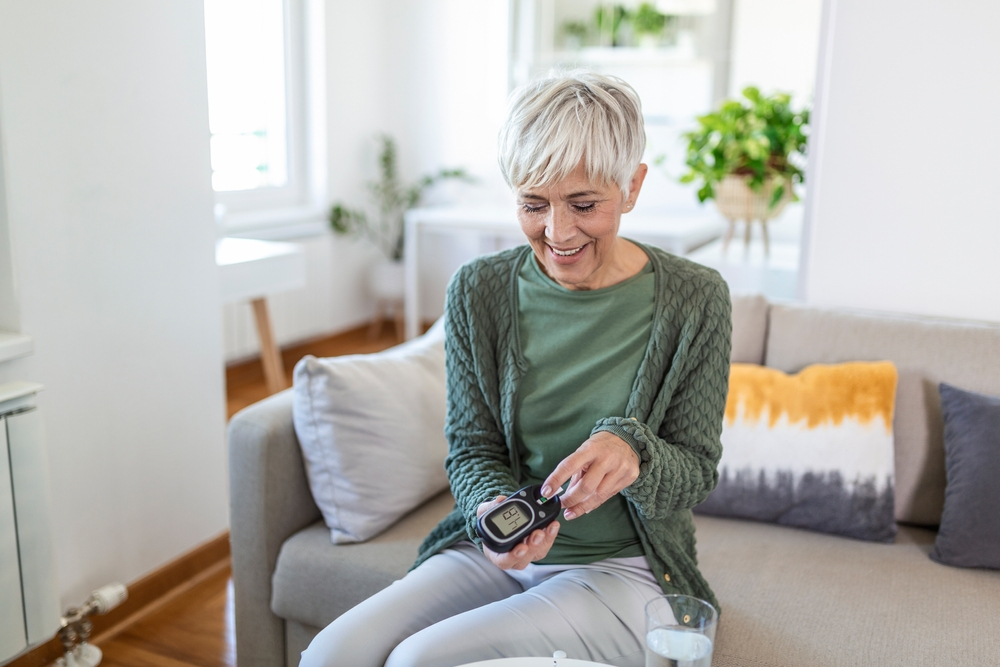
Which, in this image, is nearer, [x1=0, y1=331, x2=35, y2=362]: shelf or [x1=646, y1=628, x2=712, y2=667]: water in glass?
[x1=646, y1=628, x2=712, y2=667]: water in glass

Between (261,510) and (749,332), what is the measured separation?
3.31 feet

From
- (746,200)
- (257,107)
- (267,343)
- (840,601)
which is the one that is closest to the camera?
(840,601)

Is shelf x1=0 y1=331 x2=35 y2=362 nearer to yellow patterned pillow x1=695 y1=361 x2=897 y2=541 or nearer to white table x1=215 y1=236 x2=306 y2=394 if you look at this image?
Answer: white table x1=215 y1=236 x2=306 y2=394

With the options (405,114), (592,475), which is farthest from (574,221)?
(405,114)

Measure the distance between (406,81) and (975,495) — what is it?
3807mm

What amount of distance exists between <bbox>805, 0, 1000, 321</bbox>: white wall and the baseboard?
62.9 inches

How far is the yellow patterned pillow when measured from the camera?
1.56m

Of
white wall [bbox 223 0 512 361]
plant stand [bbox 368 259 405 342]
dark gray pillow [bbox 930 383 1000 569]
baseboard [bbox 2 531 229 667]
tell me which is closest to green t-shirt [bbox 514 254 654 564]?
dark gray pillow [bbox 930 383 1000 569]

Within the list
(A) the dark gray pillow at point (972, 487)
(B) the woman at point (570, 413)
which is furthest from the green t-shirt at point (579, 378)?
(A) the dark gray pillow at point (972, 487)

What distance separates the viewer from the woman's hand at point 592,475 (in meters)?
1.03

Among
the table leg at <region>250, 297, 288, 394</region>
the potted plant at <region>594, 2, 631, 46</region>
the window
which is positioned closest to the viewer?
the table leg at <region>250, 297, 288, 394</region>

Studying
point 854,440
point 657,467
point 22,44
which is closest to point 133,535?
point 22,44

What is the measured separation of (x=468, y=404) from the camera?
4.29 ft

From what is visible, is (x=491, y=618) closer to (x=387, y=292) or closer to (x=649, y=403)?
(x=649, y=403)
